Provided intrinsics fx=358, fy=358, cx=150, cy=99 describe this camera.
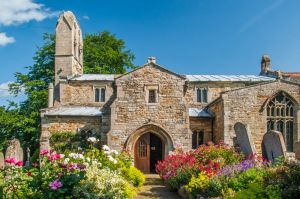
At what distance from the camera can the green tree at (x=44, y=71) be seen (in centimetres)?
3366

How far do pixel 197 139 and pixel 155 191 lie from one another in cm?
959

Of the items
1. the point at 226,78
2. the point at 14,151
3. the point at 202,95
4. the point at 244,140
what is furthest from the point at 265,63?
the point at 14,151

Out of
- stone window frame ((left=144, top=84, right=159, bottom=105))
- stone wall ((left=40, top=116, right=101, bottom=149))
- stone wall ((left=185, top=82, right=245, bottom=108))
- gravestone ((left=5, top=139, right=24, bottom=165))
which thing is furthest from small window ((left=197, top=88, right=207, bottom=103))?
gravestone ((left=5, top=139, right=24, bottom=165))

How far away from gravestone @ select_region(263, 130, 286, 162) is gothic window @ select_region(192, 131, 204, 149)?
339 inches

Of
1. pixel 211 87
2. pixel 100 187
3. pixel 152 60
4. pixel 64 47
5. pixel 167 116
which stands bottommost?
pixel 100 187

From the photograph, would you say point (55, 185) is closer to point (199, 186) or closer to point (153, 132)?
point (199, 186)

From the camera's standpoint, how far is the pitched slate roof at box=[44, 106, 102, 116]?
25067mm

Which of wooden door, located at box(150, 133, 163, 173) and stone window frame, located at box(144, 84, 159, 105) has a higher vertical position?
stone window frame, located at box(144, 84, 159, 105)

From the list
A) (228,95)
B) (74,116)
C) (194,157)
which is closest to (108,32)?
(74,116)

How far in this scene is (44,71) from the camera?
124 ft

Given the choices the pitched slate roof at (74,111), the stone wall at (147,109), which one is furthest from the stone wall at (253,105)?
the pitched slate roof at (74,111)

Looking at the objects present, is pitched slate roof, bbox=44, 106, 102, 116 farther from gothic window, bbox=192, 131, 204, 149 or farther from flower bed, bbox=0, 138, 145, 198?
flower bed, bbox=0, 138, 145, 198

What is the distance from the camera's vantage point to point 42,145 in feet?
79.2

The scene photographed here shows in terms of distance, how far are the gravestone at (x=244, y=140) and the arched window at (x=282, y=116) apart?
5.99 meters
